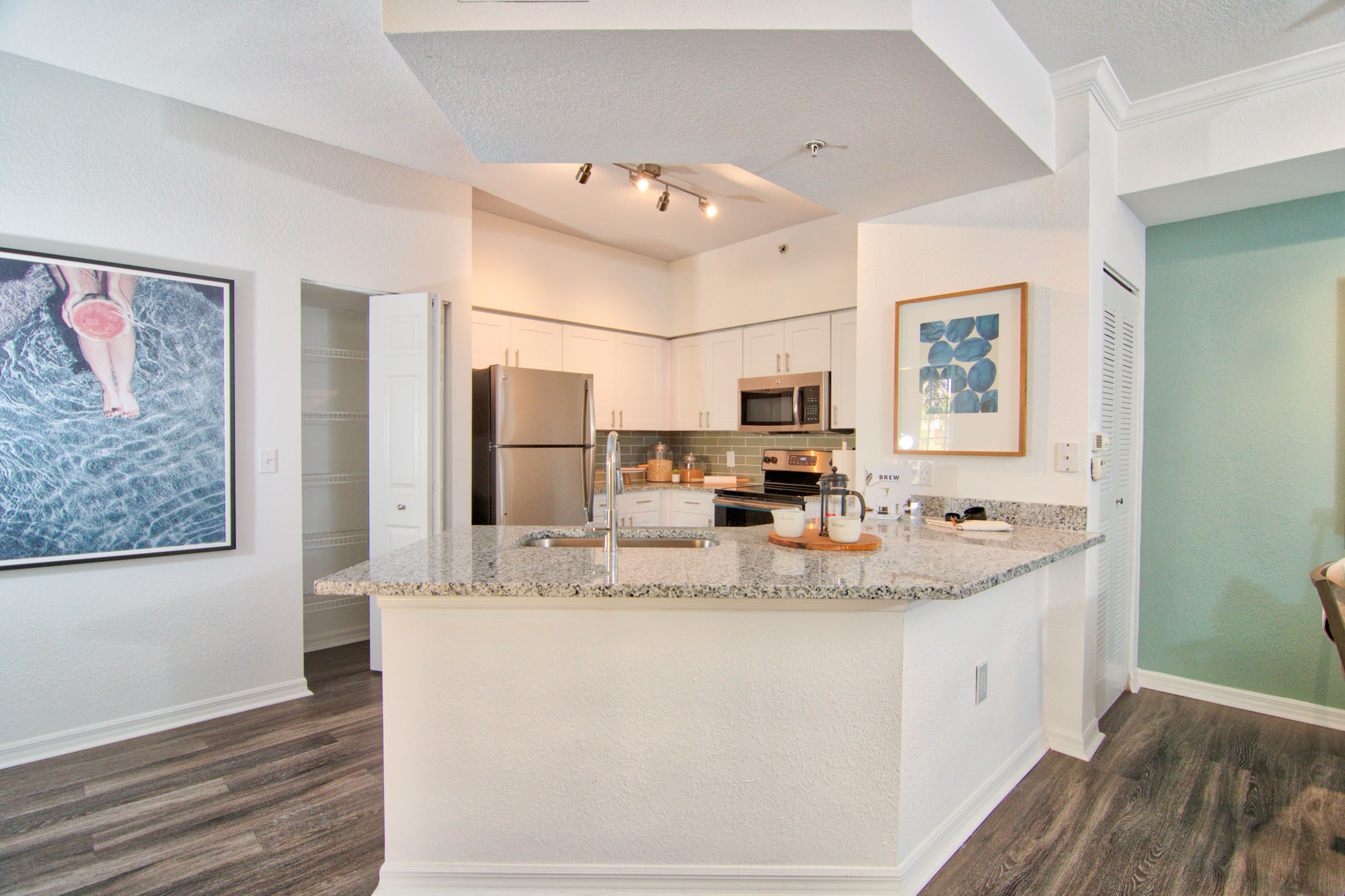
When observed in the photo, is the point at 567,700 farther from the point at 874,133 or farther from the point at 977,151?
the point at 977,151

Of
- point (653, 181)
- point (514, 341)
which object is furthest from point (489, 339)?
point (653, 181)

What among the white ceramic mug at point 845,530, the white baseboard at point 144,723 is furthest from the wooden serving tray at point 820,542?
the white baseboard at point 144,723

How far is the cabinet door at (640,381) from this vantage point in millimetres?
4781

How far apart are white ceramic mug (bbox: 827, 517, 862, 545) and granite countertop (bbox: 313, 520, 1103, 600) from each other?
5 centimetres

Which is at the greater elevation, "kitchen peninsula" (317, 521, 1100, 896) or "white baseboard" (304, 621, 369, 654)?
"kitchen peninsula" (317, 521, 1100, 896)

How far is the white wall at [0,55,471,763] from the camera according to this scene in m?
2.37

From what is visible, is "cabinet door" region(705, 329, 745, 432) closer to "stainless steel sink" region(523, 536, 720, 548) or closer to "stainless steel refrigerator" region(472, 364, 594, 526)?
"stainless steel refrigerator" region(472, 364, 594, 526)

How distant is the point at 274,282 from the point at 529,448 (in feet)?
4.94

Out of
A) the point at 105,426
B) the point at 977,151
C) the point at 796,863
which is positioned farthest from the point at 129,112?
the point at 796,863

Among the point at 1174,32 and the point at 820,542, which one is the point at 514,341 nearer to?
the point at 820,542

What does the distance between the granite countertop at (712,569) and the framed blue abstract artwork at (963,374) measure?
0.57 meters

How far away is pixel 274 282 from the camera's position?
9.53 feet

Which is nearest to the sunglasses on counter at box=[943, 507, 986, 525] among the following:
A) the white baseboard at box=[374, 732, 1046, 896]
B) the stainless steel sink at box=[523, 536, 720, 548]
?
the stainless steel sink at box=[523, 536, 720, 548]

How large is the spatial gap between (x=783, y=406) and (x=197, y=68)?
3358mm
